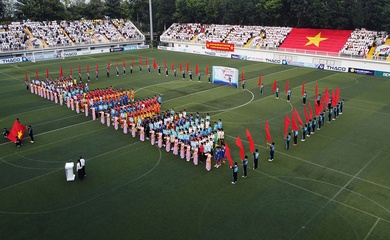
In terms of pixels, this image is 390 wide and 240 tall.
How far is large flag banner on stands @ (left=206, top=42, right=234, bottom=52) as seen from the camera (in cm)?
5483

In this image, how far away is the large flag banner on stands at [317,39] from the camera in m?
49.5

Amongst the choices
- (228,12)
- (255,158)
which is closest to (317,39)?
(228,12)

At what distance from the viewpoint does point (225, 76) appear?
115 feet

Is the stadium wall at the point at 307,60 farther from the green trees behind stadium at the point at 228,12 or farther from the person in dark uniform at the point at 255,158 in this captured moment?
the person in dark uniform at the point at 255,158

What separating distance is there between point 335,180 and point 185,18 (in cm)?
5975

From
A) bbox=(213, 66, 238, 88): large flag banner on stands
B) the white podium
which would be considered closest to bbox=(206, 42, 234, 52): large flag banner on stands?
bbox=(213, 66, 238, 88): large flag banner on stands

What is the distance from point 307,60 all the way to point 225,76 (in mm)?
17240

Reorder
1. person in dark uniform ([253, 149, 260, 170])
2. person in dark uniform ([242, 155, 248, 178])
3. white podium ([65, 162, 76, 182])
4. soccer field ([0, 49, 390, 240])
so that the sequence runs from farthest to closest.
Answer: person in dark uniform ([253, 149, 260, 170]), person in dark uniform ([242, 155, 248, 178]), white podium ([65, 162, 76, 182]), soccer field ([0, 49, 390, 240])

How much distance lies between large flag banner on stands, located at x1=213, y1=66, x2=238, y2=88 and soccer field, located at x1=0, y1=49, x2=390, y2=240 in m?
6.90

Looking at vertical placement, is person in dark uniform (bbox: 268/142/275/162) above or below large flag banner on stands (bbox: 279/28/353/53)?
below

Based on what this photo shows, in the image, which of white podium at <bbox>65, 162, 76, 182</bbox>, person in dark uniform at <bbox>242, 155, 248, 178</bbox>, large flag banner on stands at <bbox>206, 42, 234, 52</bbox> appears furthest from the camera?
large flag banner on stands at <bbox>206, 42, 234, 52</bbox>

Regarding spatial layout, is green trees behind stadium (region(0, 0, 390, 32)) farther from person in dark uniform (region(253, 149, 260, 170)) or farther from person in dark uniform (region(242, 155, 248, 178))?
person in dark uniform (region(242, 155, 248, 178))

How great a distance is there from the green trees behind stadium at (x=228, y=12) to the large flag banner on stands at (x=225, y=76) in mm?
25432

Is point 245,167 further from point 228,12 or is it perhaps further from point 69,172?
point 228,12
